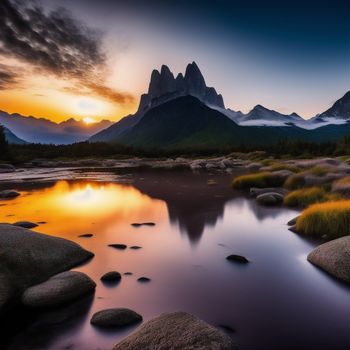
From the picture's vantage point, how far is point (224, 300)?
734 centimetres

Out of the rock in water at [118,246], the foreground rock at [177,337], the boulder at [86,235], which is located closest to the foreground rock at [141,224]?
the boulder at [86,235]

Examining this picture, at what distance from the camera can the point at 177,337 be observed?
494 centimetres

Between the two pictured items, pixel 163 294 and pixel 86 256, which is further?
pixel 86 256

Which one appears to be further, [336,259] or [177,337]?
[336,259]

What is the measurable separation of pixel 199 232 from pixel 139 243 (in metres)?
3.18

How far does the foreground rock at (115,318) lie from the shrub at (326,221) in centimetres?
884

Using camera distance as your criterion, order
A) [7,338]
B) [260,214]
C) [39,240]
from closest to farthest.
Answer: [7,338] < [39,240] < [260,214]

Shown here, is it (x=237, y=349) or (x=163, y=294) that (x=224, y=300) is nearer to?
(x=163, y=294)

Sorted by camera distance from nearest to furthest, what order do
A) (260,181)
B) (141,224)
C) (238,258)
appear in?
(238,258), (141,224), (260,181)

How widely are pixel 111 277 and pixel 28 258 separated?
90.3 inches

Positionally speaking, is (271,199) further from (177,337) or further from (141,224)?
(177,337)

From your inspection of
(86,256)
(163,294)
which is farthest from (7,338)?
(86,256)

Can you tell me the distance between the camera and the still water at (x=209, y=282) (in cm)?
593

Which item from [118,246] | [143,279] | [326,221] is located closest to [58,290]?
[143,279]
